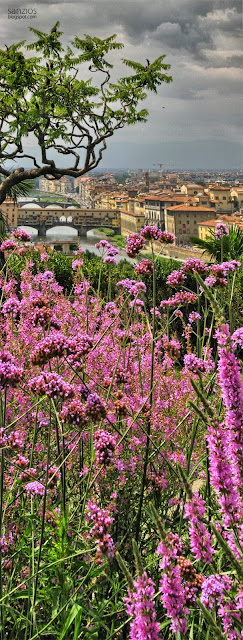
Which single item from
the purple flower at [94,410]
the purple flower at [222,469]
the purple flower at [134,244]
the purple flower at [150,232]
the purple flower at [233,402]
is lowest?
the purple flower at [94,410]

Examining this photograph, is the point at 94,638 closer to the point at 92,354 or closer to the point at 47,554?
the point at 47,554

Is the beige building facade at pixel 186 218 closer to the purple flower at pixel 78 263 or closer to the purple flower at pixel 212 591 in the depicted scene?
the purple flower at pixel 78 263

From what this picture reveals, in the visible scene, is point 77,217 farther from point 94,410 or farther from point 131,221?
point 94,410

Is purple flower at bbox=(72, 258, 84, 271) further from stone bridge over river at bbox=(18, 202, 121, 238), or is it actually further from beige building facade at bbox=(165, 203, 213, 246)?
stone bridge over river at bbox=(18, 202, 121, 238)

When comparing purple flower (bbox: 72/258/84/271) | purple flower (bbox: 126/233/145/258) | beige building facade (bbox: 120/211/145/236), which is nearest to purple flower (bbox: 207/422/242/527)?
purple flower (bbox: 126/233/145/258)

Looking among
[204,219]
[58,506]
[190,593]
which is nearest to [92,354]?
[58,506]

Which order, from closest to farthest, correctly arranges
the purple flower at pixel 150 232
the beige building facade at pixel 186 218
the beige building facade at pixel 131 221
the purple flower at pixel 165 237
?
the purple flower at pixel 150 232 → the purple flower at pixel 165 237 → the beige building facade at pixel 186 218 → the beige building facade at pixel 131 221

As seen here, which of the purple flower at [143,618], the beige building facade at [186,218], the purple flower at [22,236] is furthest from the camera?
the beige building facade at [186,218]

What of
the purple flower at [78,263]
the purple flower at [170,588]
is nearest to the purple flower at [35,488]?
the purple flower at [170,588]

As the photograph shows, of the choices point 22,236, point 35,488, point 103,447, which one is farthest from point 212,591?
point 22,236

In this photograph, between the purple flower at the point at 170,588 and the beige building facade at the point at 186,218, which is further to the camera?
the beige building facade at the point at 186,218

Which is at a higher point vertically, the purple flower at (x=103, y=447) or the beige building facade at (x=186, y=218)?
the beige building facade at (x=186, y=218)

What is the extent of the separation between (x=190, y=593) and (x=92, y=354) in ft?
5.64

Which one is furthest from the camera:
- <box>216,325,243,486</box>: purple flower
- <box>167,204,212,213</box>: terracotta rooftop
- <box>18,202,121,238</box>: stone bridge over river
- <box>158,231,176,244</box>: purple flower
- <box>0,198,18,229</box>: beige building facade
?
<box>18,202,121,238</box>: stone bridge over river
